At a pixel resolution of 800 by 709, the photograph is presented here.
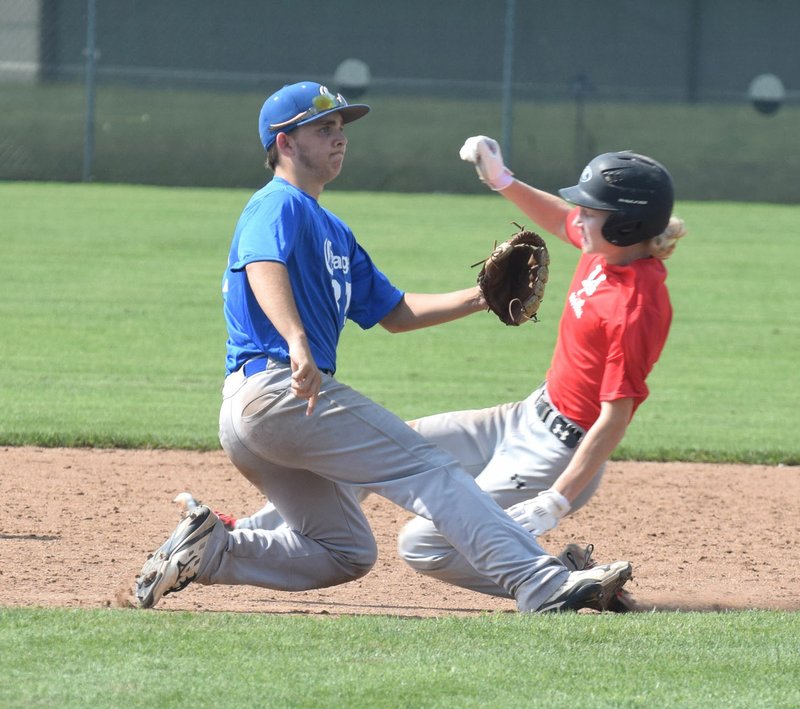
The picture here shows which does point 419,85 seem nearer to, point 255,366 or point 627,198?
A: point 627,198

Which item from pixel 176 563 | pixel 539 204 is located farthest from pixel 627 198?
pixel 176 563

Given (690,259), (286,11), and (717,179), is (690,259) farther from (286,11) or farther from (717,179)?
(286,11)

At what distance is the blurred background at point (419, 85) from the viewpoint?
71.4ft

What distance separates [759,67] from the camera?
23.4 m

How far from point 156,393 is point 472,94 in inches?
587

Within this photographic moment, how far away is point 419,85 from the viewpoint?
2245 centimetres

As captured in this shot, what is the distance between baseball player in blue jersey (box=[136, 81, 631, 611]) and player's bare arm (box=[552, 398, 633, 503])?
212mm

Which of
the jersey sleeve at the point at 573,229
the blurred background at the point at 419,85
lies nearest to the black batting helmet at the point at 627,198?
the jersey sleeve at the point at 573,229

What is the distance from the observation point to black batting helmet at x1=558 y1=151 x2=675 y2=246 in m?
4.23

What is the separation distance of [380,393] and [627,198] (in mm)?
4432

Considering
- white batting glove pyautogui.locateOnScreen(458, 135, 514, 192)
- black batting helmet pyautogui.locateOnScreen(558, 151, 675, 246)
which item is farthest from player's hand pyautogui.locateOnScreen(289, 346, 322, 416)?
white batting glove pyautogui.locateOnScreen(458, 135, 514, 192)

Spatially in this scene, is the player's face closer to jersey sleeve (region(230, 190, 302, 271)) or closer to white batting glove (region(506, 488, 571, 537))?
jersey sleeve (region(230, 190, 302, 271))

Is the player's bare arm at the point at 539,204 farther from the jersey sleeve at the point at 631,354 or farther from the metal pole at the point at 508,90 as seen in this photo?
the metal pole at the point at 508,90

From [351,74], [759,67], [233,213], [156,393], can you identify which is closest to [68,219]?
[233,213]
